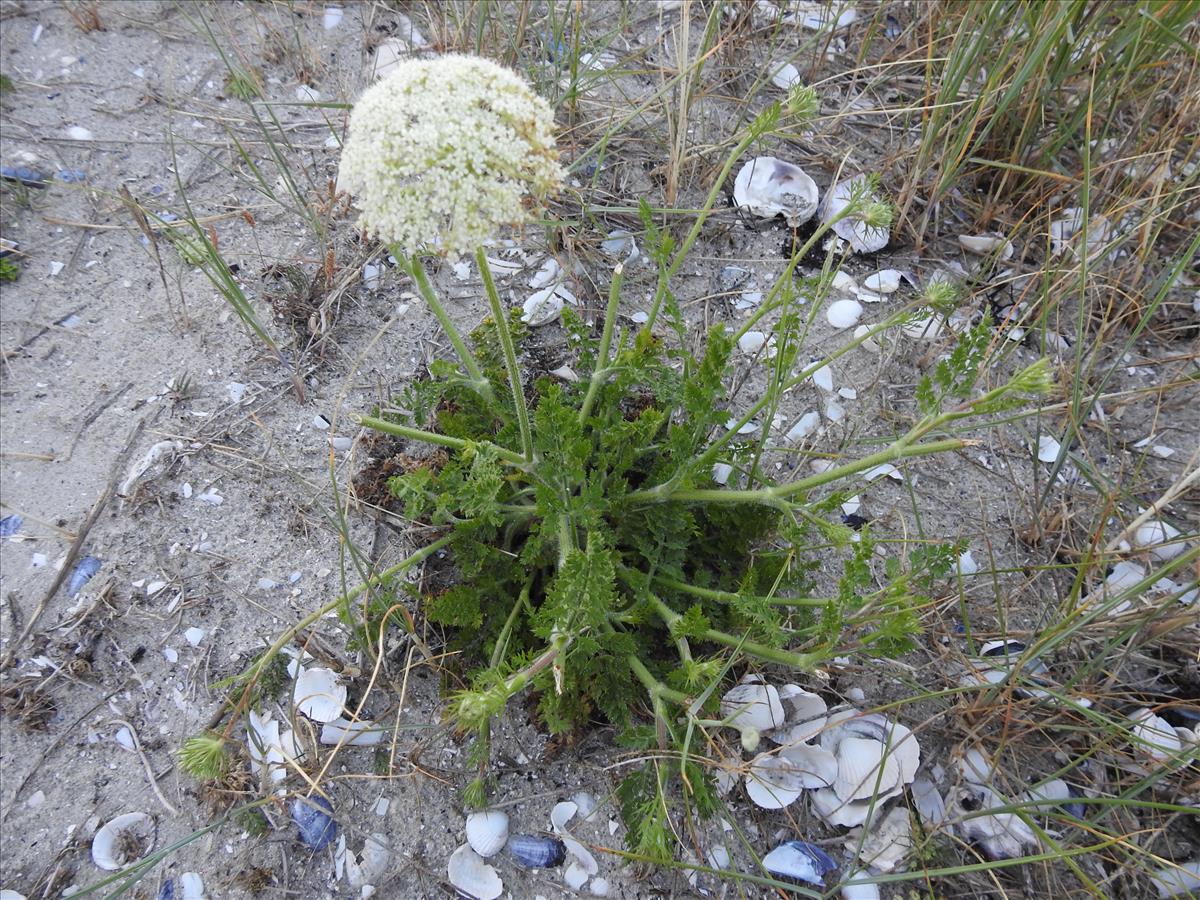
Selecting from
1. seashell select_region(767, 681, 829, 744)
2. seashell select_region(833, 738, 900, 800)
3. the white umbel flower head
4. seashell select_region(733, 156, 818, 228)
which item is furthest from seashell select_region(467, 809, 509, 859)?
seashell select_region(733, 156, 818, 228)

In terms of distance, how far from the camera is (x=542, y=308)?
9.31ft

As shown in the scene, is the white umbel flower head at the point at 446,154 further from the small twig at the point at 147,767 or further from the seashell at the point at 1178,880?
the seashell at the point at 1178,880

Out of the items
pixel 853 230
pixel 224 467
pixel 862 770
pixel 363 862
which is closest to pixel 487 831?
pixel 363 862

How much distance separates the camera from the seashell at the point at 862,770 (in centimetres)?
208

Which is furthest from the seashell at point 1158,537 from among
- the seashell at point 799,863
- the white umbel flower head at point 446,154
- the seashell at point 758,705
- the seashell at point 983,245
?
the white umbel flower head at point 446,154

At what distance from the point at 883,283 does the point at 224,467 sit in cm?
247

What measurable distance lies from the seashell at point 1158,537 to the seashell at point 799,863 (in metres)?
1.40

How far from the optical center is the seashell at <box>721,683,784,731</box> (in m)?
2.14

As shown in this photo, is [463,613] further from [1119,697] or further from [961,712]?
[1119,697]

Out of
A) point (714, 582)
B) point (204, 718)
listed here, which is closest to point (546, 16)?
point (714, 582)

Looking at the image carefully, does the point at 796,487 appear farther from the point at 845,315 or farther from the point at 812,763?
the point at 845,315

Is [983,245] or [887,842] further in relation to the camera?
[983,245]

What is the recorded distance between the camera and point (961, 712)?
2.13 metres

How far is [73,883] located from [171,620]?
695 millimetres
